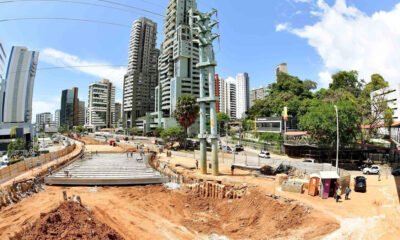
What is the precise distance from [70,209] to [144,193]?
13067 mm

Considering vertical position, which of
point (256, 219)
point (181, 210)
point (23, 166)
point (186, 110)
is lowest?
point (181, 210)

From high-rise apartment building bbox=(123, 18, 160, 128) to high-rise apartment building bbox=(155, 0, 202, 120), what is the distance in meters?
38.4

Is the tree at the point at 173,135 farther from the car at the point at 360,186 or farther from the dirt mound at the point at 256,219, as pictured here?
the car at the point at 360,186

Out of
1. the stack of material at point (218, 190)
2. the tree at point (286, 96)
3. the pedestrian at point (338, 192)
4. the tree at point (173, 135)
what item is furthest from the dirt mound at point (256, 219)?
the tree at point (286, 96)

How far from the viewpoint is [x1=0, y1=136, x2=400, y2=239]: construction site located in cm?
1934

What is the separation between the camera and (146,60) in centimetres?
18012

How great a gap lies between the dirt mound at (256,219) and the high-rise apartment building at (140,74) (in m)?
149

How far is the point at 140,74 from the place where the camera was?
7003 inches

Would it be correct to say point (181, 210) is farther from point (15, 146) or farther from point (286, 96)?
point (286, 96)

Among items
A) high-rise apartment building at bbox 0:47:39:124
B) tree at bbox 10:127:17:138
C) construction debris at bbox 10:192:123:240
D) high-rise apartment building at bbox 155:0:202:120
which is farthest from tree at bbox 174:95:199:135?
high-rise apartment building at bbox 0:47:39:124

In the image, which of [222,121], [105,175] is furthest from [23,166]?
[222,121]

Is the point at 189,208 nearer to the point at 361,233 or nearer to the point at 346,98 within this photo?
the point at 361,233

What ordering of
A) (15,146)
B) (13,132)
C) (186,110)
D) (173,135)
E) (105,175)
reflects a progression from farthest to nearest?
(13,132) → (173,135) → (15,146) → (186,110) → (105,175)

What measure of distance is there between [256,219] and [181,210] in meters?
7.94
